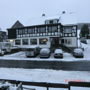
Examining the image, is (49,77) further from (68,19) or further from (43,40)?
(68,19)

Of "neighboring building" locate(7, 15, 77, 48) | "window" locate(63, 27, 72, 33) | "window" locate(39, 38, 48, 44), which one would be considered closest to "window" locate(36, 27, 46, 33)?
"neighboring building" locate(7, 15, 77, 48)

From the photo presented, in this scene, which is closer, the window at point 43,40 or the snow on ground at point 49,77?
the snow on ground at point 49,77

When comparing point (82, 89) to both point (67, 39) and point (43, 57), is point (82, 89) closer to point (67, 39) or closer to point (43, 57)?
point (43, 57)

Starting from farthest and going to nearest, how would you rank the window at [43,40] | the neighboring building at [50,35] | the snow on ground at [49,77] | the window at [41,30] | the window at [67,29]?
1. the window at [67,29]
2. the window at [41,30]
3. the window at [43,40]
4. the neighboring building at [50,35]
5. the snow on ground at [49,77]

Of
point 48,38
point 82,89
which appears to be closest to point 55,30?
point 48,38

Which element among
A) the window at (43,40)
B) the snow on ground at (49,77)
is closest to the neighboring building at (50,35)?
the window at (43,40)

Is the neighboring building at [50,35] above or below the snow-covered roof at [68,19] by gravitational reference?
below

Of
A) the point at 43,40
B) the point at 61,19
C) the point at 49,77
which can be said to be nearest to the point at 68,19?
the point at 61,19

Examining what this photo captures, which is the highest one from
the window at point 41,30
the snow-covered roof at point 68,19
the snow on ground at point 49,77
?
the snow-covered roof at point 68,19

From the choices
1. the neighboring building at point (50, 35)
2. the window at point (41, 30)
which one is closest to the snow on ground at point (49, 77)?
the neighboring building at point (50, 35)

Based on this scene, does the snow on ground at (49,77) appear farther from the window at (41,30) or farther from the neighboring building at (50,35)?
the window at (41,30)

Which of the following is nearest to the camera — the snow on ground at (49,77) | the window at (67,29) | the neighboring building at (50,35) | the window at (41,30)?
the snow on ground at (49,77)

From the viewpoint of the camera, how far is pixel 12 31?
44156 millimetres

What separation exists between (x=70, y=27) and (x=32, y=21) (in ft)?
38.0
